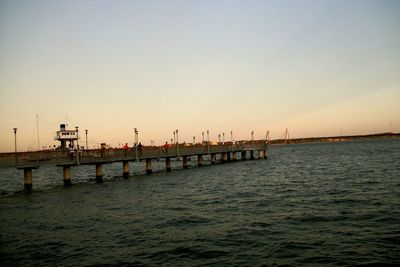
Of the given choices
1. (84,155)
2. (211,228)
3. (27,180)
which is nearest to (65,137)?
(84,155)

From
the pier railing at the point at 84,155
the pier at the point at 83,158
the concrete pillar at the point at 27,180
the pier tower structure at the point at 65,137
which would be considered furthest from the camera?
the pier tower structure at the point at 65,137

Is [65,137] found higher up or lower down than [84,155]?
higher up

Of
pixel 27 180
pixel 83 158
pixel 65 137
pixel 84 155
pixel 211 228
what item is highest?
pixel 65 137

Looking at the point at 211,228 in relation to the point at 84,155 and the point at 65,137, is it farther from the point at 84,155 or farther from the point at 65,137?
the point at 65,137

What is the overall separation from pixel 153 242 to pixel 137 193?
15.1m

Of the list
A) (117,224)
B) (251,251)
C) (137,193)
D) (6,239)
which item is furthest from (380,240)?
(137,193)

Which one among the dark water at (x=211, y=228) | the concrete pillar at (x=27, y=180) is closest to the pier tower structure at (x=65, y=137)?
the concrete pillar at (x=27, y=180)

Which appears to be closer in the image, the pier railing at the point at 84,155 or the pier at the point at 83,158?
the pier railing at the point at 84,155

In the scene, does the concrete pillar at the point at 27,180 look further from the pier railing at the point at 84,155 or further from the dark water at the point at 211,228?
the dark water at the point at 211,228

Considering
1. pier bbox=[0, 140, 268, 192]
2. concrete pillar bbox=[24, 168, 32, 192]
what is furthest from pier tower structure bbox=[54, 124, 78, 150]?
concrete pillar bbox=[24, 168, 32, 192]

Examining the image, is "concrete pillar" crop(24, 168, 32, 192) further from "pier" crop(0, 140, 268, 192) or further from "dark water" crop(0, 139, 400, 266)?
"dark water" crop(0, 139, 400, 266)

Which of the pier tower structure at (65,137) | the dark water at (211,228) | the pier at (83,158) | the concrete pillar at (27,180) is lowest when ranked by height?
the dark water at (211,228)

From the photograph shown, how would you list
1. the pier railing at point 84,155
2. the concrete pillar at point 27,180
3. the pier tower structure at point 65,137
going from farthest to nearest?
the pier tower structure at point 65,137 → the concrete pillar at point 27,180 → the pier railing at point 84,155

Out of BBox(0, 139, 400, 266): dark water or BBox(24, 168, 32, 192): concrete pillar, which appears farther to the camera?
BBox(24, 168, 32, 192): concrete pillar
